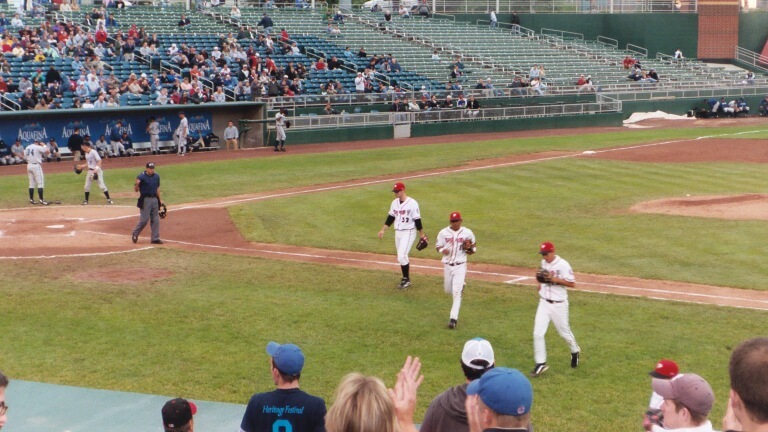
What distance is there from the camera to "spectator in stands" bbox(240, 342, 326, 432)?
614 cm

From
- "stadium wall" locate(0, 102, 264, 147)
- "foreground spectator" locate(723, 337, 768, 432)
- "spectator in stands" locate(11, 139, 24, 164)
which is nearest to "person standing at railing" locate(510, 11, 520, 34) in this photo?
"stadium wall" locate(0, 102, 264, 147)

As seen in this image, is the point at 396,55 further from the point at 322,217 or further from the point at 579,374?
the point at 579,374

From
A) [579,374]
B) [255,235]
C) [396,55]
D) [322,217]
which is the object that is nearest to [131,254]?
[255,235]

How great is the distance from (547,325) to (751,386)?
8117mm

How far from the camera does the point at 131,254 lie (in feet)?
66.4

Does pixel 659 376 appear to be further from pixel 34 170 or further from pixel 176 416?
pixel 34 170

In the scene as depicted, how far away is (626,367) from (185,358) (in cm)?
606

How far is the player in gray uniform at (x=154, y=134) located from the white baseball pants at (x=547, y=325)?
87.5 feet

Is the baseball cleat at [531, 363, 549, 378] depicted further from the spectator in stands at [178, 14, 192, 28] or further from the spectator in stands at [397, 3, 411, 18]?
the spectator in stands at [397, 3, 411, 18]

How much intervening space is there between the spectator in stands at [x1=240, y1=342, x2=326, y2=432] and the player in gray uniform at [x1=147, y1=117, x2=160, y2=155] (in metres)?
31.5

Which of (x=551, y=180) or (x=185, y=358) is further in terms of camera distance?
(x=551, y=180)

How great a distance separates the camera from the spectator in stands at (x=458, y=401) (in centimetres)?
646

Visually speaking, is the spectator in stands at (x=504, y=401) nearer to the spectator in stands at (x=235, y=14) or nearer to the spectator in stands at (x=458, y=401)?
the spectator in stands at (x=458, y=401)

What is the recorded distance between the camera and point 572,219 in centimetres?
2414
